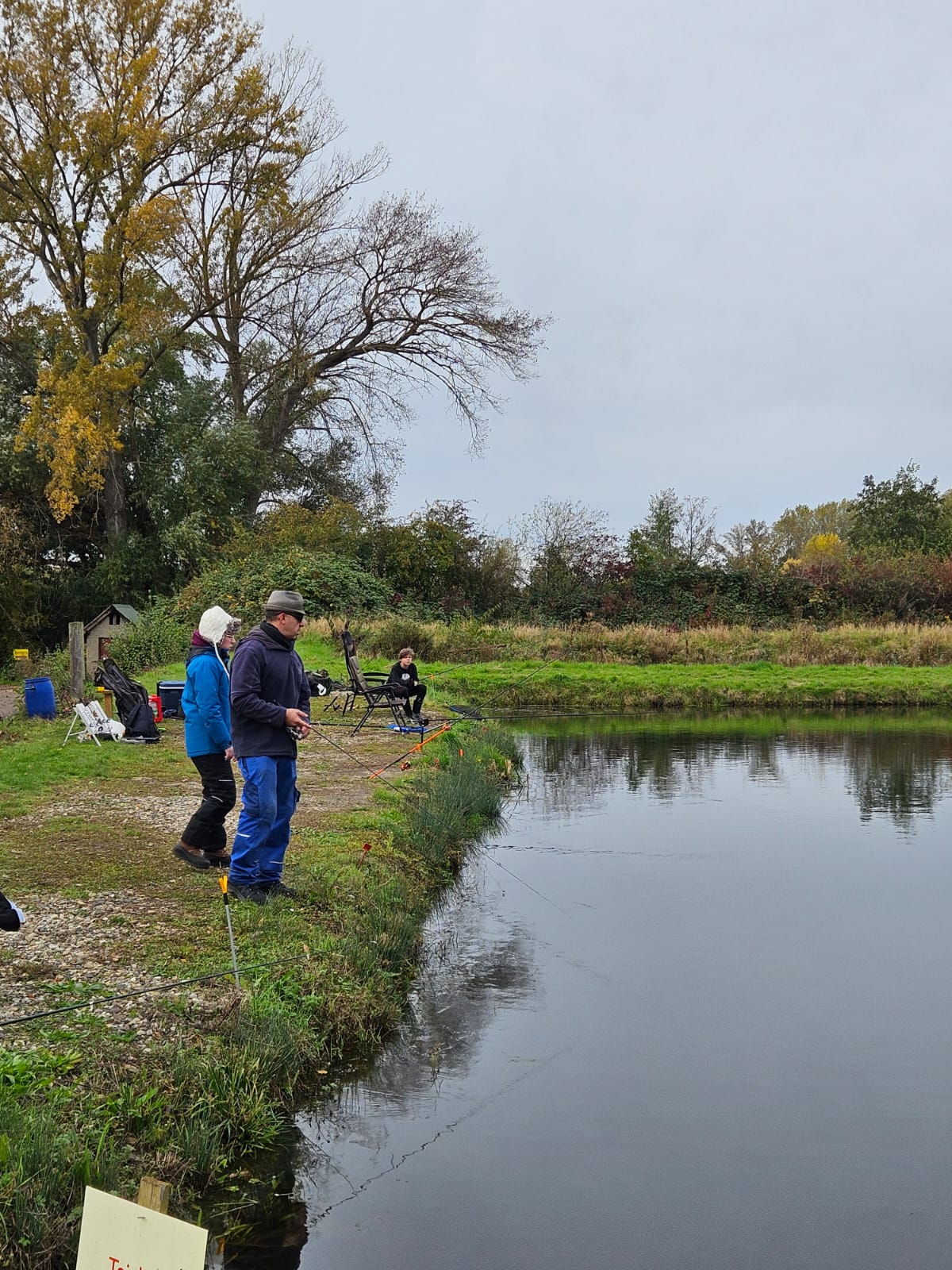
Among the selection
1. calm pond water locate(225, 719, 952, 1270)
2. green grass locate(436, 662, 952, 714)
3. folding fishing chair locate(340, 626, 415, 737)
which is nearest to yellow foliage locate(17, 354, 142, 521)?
green grass locate(436, 662, 952, 714)

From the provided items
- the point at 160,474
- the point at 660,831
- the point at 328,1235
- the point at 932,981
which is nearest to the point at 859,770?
the point at 660,831

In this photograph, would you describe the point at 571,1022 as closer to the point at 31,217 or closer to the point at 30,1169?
the point at 30,1169

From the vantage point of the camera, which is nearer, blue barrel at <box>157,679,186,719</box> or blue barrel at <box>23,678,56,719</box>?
blue barrel at <box>157,679,186,719</box>

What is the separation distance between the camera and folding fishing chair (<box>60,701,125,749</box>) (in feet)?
45.8

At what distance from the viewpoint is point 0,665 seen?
1192 inches

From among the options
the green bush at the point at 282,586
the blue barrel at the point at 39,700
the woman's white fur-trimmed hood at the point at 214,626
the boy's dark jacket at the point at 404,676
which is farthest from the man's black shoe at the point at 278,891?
the green bush at the point at 282,586

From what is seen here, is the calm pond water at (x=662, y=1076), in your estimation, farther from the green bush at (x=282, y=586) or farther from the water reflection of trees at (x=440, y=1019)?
the green bush at (x=282, y=586)

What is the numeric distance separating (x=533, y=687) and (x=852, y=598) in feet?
47.6

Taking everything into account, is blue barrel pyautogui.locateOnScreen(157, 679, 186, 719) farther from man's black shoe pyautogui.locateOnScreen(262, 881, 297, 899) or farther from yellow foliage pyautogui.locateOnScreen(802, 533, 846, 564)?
yellow foliage pyautogui.locateOnScreen(802, 533, 846, 564)

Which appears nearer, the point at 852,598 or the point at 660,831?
the point at 660,831

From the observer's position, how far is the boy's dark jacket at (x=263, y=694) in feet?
22.2

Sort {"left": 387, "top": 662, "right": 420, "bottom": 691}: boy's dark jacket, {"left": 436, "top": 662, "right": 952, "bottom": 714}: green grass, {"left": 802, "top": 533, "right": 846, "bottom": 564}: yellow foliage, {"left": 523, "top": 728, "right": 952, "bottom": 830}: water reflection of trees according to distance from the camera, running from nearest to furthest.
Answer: {"left": 523, "top": 728, "right": 952, "bottom": 830}: water reflection of trees
{"left": 387, "top": 662, "right": 420, "bottom": 691}: boy's dark jacket
{"left": 436, "top": 662, "right": 952, "bottom": 714}: green grass
{"left": 802, "top": 533, "right": 846, "bottom": 564}: yellow foliage

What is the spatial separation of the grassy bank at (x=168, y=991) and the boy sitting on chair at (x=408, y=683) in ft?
19.4

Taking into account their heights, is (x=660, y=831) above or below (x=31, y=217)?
below
